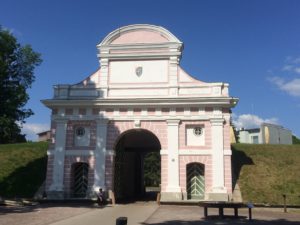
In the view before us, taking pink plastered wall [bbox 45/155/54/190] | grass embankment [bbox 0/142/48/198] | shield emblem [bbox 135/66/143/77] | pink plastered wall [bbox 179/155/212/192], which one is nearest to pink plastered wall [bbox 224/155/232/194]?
pink plastered wall [bbox 179/155/212/192]

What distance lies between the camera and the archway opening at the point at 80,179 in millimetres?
23312

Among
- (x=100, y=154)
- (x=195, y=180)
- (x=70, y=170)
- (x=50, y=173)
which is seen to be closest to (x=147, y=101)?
(x=100, y=154)

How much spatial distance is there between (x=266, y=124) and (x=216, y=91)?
1179 centimetres

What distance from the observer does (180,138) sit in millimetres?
22703

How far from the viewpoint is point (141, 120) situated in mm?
23125

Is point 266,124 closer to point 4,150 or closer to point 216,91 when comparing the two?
point 216,91

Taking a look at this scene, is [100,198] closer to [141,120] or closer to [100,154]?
[100,154]

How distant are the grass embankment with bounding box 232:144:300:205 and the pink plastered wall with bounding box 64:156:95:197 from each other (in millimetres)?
8967

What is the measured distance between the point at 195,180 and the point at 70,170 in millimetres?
7533

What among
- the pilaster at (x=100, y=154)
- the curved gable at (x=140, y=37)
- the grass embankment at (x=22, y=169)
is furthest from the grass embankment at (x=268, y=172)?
the grass embankment at (x=22, y=169)

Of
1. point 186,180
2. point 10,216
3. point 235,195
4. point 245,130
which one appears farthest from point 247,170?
point 245,130

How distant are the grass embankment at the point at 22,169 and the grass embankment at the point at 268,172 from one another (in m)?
13.0

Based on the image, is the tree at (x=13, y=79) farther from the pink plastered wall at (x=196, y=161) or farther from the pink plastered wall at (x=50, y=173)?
the pink plastered wall at (x=196, y=161)

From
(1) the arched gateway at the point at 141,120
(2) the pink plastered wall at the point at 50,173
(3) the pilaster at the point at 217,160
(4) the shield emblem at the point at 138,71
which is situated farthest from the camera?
(4) the shield emblem at the point at 138,71
